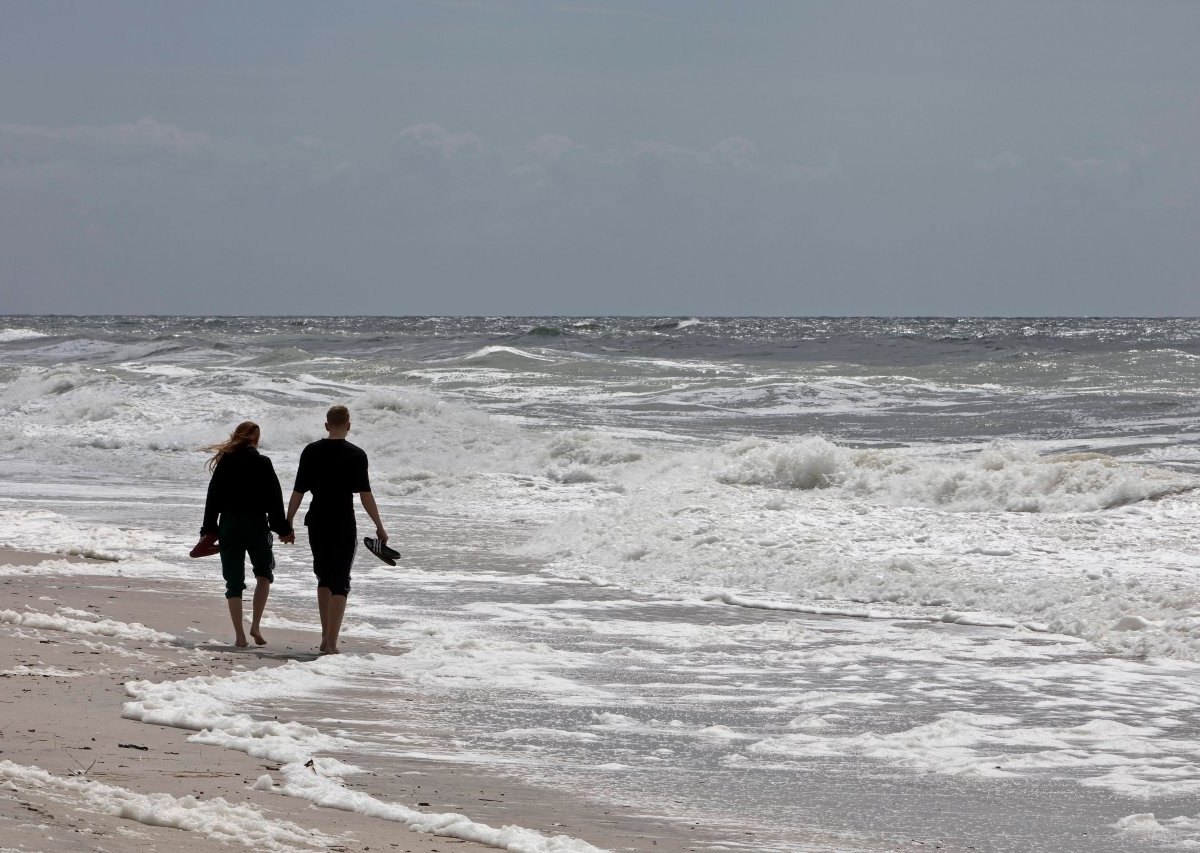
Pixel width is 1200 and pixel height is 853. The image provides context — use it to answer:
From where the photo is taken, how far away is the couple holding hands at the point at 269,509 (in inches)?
327

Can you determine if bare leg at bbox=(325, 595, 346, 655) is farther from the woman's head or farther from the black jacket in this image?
the woman's head

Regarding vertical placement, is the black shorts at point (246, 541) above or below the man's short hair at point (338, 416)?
below

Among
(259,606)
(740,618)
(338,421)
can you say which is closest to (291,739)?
(259,606)

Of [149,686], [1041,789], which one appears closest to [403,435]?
[149,686]

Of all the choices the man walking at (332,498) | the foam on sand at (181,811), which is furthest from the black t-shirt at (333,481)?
the foam on sand at (181,811)

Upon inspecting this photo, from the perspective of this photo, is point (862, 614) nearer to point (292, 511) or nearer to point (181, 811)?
point (292, 511)

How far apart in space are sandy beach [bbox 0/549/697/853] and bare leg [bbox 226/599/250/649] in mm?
520

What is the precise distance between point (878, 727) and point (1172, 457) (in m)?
16.9

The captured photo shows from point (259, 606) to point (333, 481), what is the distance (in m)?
0.90

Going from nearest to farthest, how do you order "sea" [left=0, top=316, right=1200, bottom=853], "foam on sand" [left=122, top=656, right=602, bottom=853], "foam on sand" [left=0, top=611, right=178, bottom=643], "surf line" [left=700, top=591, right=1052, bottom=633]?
"foam on sand" [left=122, top=656, right=602, bottom=853]
"sea" [left=0, top=316, right=1200, bottom=853]
"foam on sand" [left=0, top=611, right=178, bottom=643]
"surf line" [left=700, top=591, right=1052, bottom=633]

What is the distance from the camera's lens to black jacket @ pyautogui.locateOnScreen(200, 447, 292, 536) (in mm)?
8383

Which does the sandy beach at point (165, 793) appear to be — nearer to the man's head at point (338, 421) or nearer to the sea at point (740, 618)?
the sea at point (740, 618)

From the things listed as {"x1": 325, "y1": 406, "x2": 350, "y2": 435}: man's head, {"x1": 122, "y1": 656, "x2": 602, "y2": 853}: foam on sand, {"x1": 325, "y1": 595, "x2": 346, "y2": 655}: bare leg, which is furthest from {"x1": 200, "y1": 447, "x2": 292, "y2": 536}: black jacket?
{"x1": 122, "y1": 656, "x2": 602, "y2": 853}: foam on sand

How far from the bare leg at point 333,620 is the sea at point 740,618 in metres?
0.24
